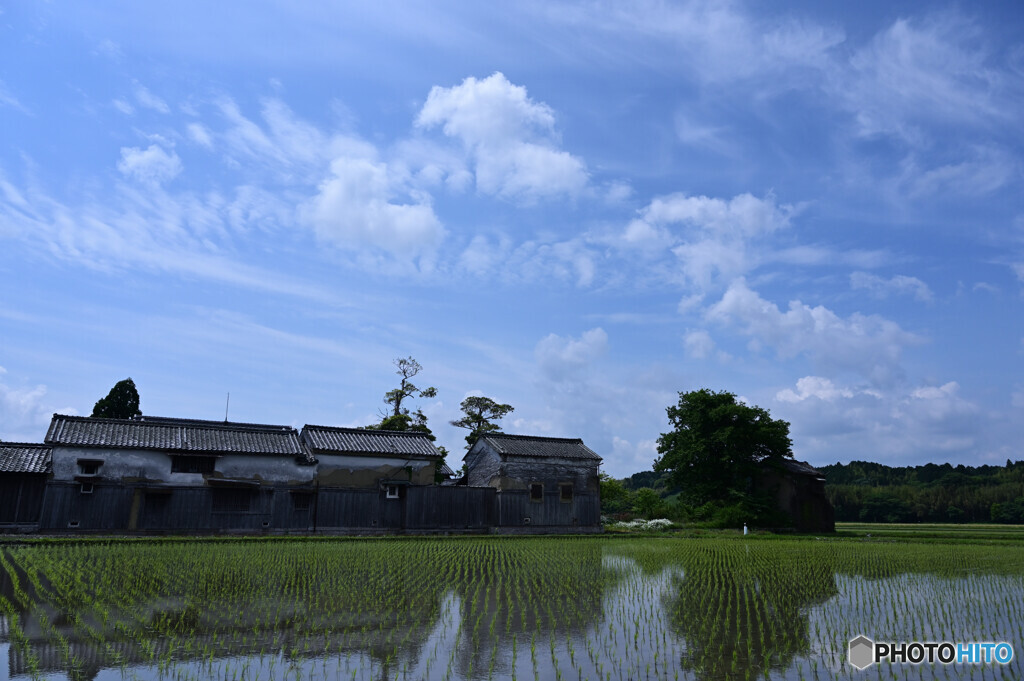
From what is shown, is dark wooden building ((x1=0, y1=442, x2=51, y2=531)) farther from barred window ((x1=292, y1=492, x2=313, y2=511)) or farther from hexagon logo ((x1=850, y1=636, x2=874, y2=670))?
hexagon logo ((x1=850, y1=636, x2=874, y2=670))

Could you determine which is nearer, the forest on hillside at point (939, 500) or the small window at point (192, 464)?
the small window at point (192, 464)

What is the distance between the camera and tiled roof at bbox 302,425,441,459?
31.0 m

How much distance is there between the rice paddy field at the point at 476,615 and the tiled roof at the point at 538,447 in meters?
17.1

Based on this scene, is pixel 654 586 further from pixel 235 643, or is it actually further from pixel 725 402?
pixel 725 402

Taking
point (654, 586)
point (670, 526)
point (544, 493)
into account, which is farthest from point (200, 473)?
point (670, 526)

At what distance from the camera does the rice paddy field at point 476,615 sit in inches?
287

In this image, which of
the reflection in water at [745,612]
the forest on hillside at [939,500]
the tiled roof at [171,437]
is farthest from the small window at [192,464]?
the forest on hillside at [939,500]

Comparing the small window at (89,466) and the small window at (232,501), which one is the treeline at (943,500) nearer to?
the small window at (232,501)

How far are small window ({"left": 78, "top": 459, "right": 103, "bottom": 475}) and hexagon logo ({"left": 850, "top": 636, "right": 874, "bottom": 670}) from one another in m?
27.4

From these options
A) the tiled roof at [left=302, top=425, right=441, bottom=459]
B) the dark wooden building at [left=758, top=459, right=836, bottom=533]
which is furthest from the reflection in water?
the dark wooden building at [left=758, top=459, right=836, bottom=533]

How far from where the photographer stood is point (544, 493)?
118ft

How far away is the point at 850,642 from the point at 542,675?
14.5 feet

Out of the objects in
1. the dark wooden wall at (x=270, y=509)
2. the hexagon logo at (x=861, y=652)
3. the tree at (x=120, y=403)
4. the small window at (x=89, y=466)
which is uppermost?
the tree at (x=120, y=403)

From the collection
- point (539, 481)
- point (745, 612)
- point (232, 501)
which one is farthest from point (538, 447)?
point (745, 612)
